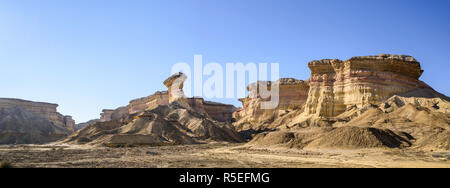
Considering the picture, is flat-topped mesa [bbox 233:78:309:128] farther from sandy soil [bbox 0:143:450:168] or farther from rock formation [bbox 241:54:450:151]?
sandy soil [bbox 0:143:450:168]

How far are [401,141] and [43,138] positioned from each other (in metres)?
51.9

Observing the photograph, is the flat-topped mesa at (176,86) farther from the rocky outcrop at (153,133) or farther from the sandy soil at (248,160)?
the sandy soil at (248,160)

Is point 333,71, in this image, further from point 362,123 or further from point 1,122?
point 1,122

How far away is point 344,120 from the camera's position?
113 ft

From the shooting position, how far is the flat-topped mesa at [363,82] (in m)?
40.0

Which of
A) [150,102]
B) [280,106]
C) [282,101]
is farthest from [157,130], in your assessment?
[150,102]

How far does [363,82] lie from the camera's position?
40469 millimetres

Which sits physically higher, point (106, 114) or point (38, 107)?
point (38, 107)

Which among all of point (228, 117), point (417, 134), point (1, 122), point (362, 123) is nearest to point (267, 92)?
point (228, 117)

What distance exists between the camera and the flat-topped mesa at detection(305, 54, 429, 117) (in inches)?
1575

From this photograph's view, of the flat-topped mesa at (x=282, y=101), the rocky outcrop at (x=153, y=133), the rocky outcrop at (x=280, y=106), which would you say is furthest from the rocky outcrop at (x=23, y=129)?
the flat-topped mesa at (x=282, y=101)

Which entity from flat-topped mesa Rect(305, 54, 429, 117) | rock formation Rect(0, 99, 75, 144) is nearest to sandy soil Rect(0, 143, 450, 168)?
flat-topped mesa Rect(305, 54, 429, 117)

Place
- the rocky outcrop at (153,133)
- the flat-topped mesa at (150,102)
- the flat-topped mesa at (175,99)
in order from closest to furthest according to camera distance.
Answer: the rocky outcrop at (153,133), the flat-topped mesa at (175,99), the flat-topped mesa at (150,102)

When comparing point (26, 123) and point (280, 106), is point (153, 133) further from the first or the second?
point (26, 123)
